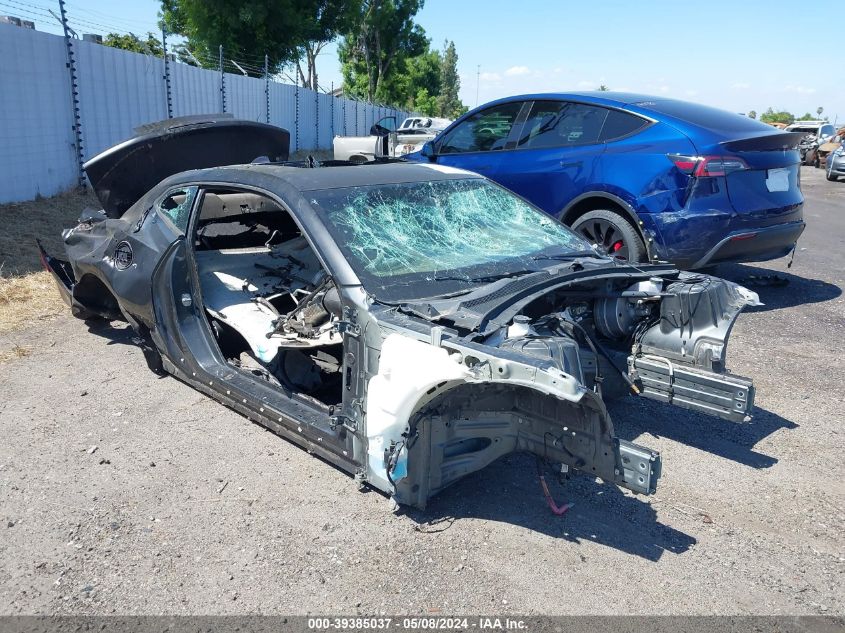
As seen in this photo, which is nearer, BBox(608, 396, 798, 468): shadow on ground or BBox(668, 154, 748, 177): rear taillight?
BBox(608, 396, 798, 468): shadow on ground

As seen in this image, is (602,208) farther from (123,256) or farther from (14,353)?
(14,353)

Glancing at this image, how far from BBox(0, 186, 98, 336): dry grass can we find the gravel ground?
1689 millimetres

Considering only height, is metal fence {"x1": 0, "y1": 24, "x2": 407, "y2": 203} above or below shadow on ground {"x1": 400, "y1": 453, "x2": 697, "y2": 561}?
above

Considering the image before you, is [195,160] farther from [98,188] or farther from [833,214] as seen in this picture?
[833,214]

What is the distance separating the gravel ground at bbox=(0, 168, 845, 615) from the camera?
2582 mm

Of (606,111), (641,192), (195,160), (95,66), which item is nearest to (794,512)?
(641,192)

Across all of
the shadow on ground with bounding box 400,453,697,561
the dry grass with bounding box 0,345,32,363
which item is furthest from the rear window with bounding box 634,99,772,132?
the dry grass with bounding box 0,345,32,363

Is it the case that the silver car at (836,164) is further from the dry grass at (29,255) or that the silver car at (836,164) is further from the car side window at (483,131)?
the dry grass at (29,255)

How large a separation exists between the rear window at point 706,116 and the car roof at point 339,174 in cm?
255

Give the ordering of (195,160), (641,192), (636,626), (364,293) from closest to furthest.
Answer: (636,626)
(364,293)
(195,160)
(641,192)

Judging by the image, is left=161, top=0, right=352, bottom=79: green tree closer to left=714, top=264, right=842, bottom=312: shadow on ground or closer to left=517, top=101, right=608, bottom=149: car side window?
left=517, top=101, right=608, bottom=149: car side window

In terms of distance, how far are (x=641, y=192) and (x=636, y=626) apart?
162 inches

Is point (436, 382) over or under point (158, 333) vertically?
over

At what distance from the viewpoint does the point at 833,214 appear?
13195 mm
